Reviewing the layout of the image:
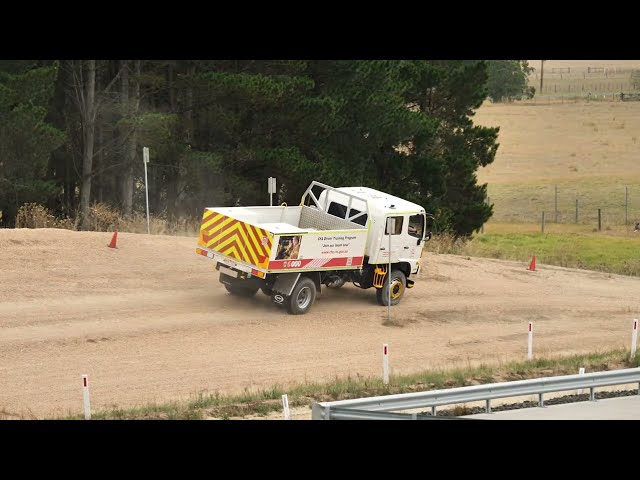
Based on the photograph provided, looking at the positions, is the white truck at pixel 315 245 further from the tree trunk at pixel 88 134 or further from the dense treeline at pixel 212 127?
the tree trunk at pixel 88 134

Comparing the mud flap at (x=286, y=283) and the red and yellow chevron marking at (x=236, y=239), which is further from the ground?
the red and yellow chevron marking at (x=236, y=239)

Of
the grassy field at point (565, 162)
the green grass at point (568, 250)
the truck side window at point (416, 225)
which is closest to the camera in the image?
the truck side window at point (416, 225)

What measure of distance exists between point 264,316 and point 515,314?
654cm

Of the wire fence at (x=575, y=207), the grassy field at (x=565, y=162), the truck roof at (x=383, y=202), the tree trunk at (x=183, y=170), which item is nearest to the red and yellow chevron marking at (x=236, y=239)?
the truck roof at (x=383, y=202)

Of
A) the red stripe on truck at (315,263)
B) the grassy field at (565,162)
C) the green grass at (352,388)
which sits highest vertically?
the grassy field at (565,162)

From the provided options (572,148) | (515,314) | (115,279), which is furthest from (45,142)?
(572,148)

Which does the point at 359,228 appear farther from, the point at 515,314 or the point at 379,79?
the point at 379,79

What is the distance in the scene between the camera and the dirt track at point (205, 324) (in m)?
18.9

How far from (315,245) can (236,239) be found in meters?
1.71

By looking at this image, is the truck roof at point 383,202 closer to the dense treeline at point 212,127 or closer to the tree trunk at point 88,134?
the dense treeline at point 212,127

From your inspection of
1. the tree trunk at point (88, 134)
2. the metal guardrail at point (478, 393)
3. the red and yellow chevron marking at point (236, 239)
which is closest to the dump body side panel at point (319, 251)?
the red and yellow chevron marking at point (236, 239)

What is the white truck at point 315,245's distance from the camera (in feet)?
74.6

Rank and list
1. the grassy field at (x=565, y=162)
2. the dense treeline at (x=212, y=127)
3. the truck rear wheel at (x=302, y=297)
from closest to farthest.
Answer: the truck rear wheel at (x=302, y=297), the dense treeline at (x=212, y=127), the grassy field at (x=565, y=162)

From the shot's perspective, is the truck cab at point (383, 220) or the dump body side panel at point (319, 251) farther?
the truck cab at point (383, 220)
